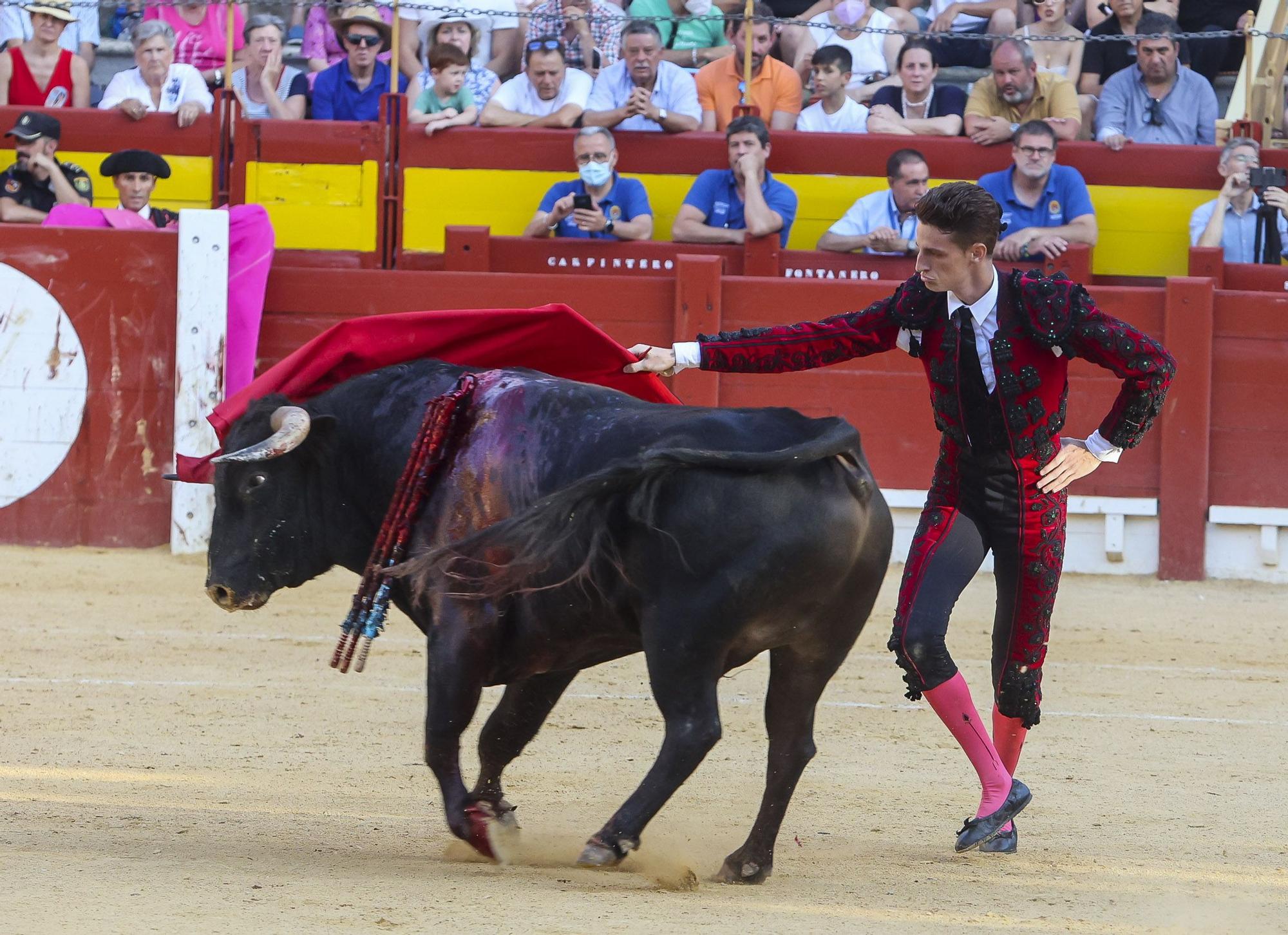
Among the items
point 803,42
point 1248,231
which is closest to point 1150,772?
point 1248,231

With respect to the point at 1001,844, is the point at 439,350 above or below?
above

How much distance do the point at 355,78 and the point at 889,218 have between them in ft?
9.22

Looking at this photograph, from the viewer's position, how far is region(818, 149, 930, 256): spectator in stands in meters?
7.33

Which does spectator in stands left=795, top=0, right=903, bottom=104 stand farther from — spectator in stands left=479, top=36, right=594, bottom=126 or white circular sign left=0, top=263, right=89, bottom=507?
white circular sign left=0, top=263, right=89, bottom=507

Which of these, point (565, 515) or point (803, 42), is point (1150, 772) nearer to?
point (565, 515)

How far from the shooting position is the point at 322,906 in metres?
2.70

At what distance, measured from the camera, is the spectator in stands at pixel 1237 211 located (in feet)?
24.5

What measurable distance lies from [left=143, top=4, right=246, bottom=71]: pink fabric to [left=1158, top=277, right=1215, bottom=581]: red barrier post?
4.94 metres

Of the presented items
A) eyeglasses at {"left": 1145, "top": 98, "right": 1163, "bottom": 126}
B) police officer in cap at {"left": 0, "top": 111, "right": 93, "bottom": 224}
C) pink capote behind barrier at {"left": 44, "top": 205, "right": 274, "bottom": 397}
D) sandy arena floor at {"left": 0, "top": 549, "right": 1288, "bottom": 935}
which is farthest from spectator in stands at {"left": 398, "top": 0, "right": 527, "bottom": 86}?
sandy arena floor at {"left": 0, "top": 549, "right": 1288, "bottom": 935}

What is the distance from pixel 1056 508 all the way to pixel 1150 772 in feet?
3.87

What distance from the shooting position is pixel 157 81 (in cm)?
826

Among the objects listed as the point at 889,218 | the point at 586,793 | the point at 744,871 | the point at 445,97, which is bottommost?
the point at 586,793

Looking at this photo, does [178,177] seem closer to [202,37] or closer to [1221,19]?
[202,37]

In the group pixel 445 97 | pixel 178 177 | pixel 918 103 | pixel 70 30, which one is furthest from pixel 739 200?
pixel 70 30
